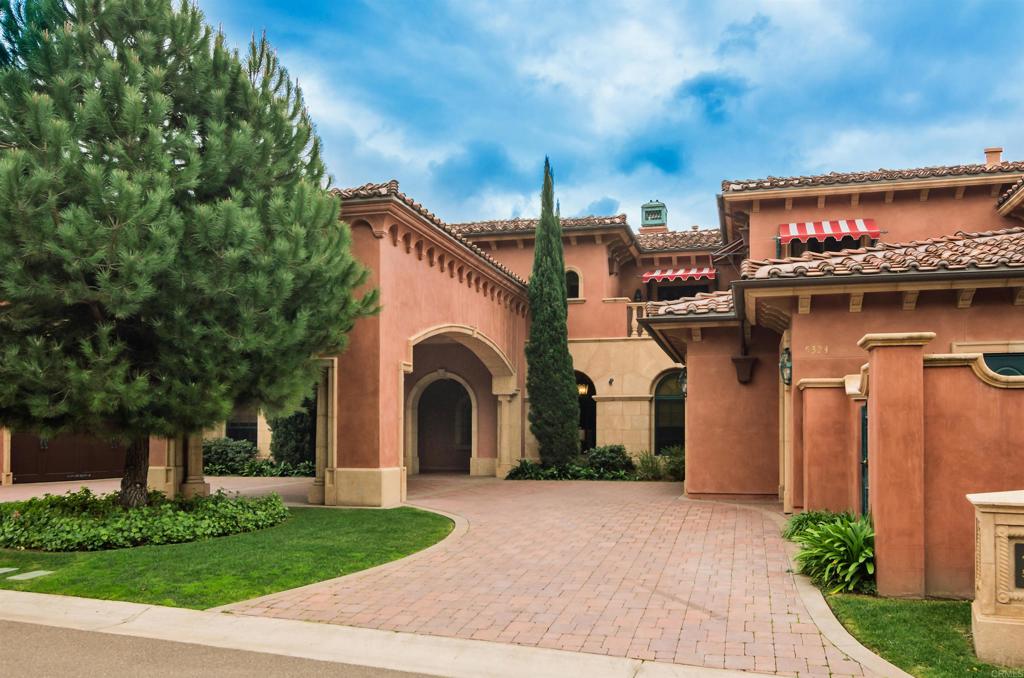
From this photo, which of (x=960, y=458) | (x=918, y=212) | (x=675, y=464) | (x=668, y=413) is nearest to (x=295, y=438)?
(x=675, y=464)

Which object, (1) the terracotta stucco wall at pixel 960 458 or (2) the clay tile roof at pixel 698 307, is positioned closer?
(1) the terracotta stucco wall at pixel 960 458

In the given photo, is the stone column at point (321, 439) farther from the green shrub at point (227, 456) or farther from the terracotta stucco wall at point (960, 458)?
the terracotta stucco wall at point (960, 458)

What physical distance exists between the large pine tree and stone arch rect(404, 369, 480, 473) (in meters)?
11.5

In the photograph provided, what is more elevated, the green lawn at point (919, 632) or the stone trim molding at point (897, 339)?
the stone trim molding at point (897, 339)

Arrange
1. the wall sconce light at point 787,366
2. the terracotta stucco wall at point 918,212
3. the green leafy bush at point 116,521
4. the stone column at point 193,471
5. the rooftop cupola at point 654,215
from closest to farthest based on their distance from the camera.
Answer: the green leafy bush at point 116,521 < the wall sconce light at point 787,366 < the stone column at point 193,471 < the terracotta stucco wall at point 918,212 < the rooftop cupola at point 654,215

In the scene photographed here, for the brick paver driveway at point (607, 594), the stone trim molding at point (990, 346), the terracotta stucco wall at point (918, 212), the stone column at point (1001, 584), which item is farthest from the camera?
the terracotta stucco wall at point (918, 212)

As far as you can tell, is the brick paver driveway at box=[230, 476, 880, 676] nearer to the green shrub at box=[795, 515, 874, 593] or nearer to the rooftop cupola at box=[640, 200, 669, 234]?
the green shrub at box=[795, 515, 874, 593]

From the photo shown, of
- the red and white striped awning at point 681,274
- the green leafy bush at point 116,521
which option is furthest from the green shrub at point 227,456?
the red and white striped awning at point 681,274

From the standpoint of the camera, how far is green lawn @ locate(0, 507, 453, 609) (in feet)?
27.8

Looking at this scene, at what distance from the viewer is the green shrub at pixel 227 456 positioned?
2472 cm

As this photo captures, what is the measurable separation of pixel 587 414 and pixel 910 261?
14.9 m

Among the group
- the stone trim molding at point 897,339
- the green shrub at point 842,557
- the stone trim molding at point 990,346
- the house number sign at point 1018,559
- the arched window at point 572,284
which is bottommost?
the green shrub at point 842,557

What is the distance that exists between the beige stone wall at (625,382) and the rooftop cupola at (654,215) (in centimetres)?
1107

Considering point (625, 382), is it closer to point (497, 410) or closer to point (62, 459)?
point (497, 410)
